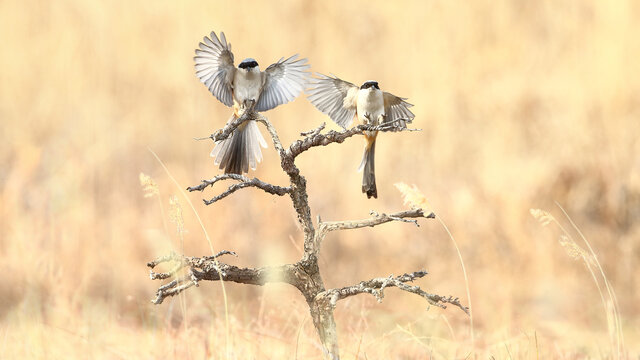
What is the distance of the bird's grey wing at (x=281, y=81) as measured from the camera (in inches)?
73.8

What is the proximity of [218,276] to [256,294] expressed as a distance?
265cm

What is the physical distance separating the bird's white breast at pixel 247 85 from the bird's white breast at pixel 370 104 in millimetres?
280

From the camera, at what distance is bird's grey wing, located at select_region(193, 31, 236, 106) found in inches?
71.7

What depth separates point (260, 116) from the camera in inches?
72.7

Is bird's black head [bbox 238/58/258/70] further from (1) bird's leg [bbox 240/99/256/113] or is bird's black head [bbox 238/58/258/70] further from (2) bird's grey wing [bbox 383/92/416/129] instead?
(2) bird's grey wing [bbox 383/92/416/129]

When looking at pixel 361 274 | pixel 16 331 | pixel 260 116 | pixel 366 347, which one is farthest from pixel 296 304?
pixel 361 274

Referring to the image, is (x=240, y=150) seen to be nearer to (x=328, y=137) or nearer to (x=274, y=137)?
(x=274, y=137)

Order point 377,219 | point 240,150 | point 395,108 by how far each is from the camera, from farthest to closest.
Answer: point 395,108
point 240,150
point 377,219

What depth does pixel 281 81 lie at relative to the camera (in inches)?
75.0

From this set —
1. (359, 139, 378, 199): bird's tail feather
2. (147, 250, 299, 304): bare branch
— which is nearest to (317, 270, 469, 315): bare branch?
(147, 250, 299, 304): bare branch

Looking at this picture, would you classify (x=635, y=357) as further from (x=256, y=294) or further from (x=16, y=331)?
(x=16, y=331)

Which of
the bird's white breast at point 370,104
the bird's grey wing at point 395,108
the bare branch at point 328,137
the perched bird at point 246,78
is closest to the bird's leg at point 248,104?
the perched bird at point 246,78

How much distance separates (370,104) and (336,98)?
0.38 feet

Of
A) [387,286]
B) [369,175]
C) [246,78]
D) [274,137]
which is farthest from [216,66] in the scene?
[387,286]
